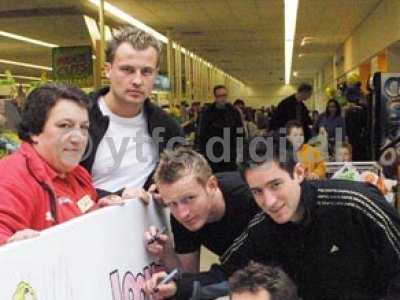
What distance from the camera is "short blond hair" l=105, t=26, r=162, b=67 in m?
2.58

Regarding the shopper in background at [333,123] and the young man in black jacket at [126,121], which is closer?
the young man in black jacket at [126,121]

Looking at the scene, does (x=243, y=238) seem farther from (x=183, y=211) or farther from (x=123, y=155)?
(x=123, y=155)

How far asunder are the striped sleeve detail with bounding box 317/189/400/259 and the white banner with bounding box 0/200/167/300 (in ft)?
2.32

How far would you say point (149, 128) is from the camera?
2822 millimetres

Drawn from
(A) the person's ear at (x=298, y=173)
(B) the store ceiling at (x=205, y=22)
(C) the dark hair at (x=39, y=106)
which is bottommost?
(A) the person's ear at (x=298, y=173)

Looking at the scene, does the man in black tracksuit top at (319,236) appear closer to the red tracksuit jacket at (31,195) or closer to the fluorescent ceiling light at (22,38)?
the red tracksuit jacket at (31,195)

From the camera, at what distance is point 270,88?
159 feet

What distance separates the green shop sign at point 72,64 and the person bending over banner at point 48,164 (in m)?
9.91

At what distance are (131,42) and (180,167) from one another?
2.21 feet

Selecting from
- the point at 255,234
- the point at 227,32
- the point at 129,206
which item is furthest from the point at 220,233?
the point at 227,32

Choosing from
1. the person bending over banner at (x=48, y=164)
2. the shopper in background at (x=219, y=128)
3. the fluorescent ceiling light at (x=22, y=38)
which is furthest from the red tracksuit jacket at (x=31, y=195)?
the fluorescent ceiling light at (x=22, y=38)

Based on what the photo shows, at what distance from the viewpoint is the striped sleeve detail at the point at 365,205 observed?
2072 millimetres

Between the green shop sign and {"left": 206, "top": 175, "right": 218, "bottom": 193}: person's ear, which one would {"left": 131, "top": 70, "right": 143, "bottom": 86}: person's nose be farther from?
the green shop sign

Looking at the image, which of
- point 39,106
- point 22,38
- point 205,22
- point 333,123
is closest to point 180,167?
point 39,106
